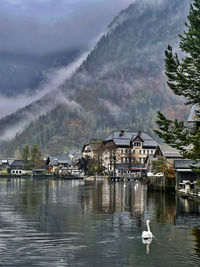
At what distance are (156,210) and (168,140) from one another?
32.6 ft

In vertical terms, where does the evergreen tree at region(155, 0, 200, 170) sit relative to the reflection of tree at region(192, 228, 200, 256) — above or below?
above

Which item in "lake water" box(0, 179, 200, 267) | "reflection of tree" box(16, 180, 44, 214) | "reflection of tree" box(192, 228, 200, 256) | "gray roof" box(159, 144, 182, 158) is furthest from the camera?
"gray roof" box(159, 144, 182, 158)

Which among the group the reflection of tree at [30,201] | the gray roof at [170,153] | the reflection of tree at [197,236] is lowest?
the reflection of tree at [30,201]

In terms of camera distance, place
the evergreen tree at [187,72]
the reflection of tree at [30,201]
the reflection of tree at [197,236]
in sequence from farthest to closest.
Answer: the reflection of tree at [30,201], the evergreen tree at [187,72], the reflection of tree at [197,236]

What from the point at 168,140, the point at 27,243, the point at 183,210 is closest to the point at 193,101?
the point at 168,140

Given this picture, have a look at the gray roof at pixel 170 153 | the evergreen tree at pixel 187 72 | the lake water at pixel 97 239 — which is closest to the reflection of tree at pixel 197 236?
the lake water at pixel 97 239

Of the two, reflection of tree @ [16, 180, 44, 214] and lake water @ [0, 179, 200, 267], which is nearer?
lake water @ [0, 179, 200, 267]

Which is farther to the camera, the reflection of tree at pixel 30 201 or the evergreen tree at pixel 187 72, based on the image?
the reflection of tree at pixel 30 201

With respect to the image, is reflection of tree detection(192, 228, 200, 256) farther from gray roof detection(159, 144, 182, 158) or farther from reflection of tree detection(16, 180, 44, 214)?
gray roof detection(159, 144, 182, 158)

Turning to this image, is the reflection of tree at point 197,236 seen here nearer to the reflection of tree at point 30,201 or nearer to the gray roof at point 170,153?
the reflection of tree at point 30,201

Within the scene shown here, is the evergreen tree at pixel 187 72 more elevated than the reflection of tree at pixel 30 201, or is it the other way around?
the evergreen tree at pixel 187 72

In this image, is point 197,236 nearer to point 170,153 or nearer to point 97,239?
point 97,239

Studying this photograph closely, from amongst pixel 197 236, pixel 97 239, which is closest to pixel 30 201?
pixel 97 239

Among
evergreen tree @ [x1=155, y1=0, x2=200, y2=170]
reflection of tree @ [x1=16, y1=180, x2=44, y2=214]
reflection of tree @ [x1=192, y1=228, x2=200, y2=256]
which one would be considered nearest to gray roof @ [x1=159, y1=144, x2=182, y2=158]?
reflection of tree @ [x1=16, y1=180, x2=44, y2=214]
